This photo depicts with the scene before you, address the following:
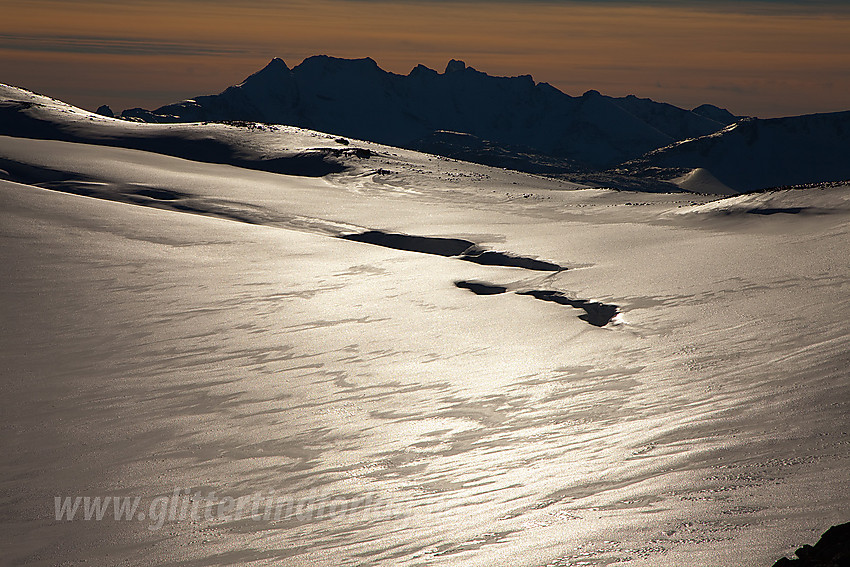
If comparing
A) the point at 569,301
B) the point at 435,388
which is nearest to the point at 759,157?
the point at 569,301

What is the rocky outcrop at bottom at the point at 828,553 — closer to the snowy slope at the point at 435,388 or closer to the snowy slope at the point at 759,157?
the snowy slope at the point at 435,388

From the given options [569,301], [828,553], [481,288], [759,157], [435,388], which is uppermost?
[759,157]

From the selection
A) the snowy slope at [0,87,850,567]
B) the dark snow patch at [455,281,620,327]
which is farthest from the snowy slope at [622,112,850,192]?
the dark snow patch at [455,281,620,327]

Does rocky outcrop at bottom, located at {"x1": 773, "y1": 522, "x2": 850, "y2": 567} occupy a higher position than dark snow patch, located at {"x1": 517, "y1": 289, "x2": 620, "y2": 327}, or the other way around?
rocky outcrop at bottom, located at {"x1": 773, "y1": 522, "x2": 850, "y2": 567}

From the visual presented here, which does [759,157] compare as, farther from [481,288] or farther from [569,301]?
[569,301]

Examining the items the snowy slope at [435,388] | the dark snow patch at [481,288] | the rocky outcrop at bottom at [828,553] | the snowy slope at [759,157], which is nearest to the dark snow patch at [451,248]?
the snowy slope at [435,388]

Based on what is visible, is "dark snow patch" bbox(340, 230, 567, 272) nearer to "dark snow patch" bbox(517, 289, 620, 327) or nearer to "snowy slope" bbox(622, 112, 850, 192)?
"dark snow patch" bbox(517, 289, 620, 327)
